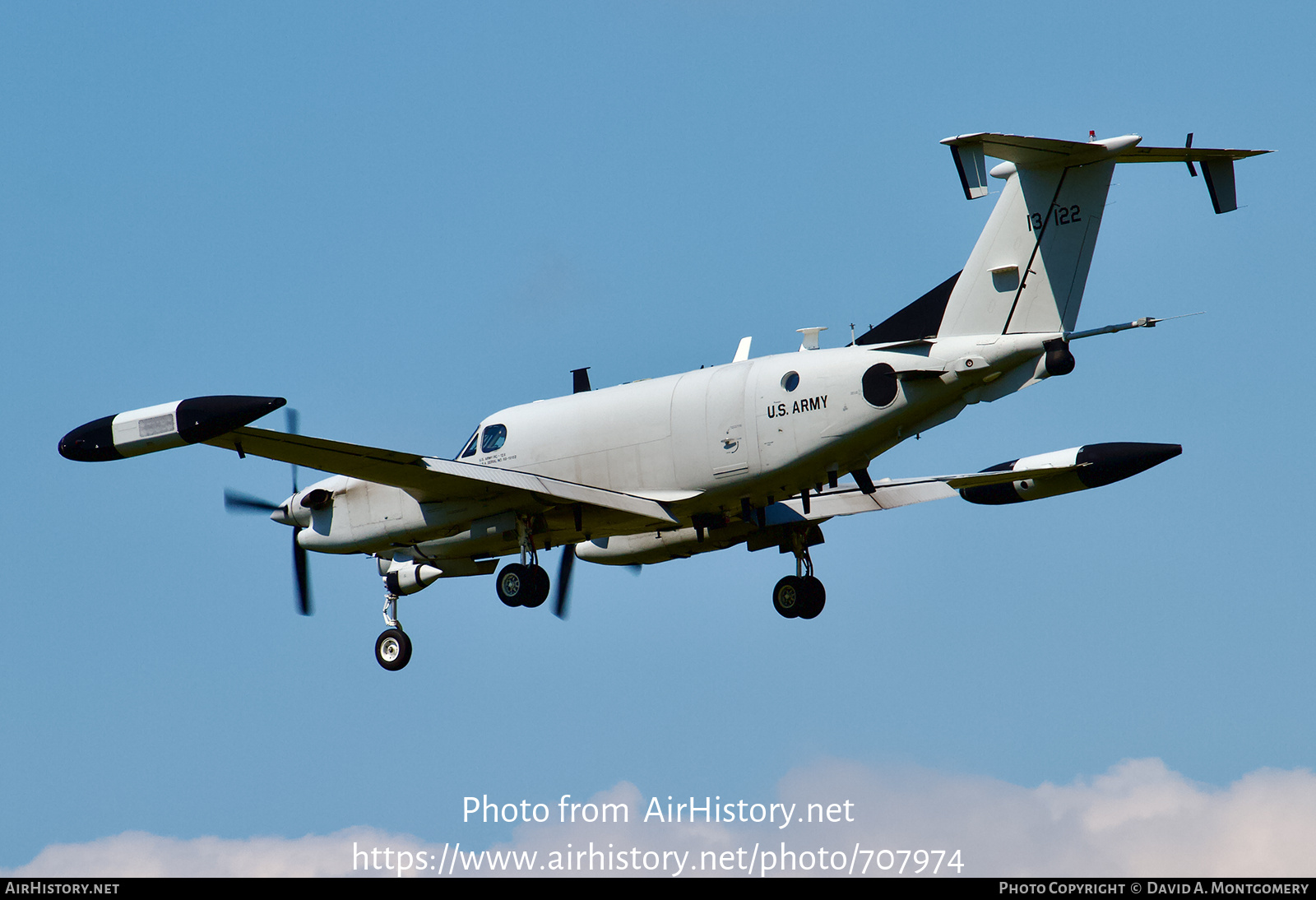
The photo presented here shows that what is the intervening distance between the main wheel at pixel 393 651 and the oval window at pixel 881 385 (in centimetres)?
1114

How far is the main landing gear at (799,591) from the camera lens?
31.9 metres

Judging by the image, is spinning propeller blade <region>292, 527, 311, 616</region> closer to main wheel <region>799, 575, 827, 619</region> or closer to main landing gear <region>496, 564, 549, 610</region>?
main landing gear <region>496, 564, 549, 610</region>

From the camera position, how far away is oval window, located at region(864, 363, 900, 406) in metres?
27.0

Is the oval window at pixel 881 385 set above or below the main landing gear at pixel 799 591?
above

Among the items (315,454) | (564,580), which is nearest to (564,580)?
(564,580)

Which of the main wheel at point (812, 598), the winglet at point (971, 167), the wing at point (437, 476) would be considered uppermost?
the winglet at point (971, 167)

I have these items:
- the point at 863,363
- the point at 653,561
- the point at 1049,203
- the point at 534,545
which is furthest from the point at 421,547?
the point at 1049,203

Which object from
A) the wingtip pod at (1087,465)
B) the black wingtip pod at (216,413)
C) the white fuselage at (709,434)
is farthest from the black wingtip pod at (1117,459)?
the black wingtip pod at (216,413)

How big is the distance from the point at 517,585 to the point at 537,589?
0.38 m

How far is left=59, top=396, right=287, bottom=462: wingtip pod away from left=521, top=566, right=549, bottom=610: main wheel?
6.87 meters

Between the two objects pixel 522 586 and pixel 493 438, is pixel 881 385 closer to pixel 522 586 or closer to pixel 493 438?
pixel 522 586

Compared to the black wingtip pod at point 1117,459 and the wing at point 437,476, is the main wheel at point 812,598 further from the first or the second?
the black wingtip pod at point 1117,459

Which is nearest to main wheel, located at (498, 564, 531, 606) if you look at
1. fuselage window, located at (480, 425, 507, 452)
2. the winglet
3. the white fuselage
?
the white fuselage
